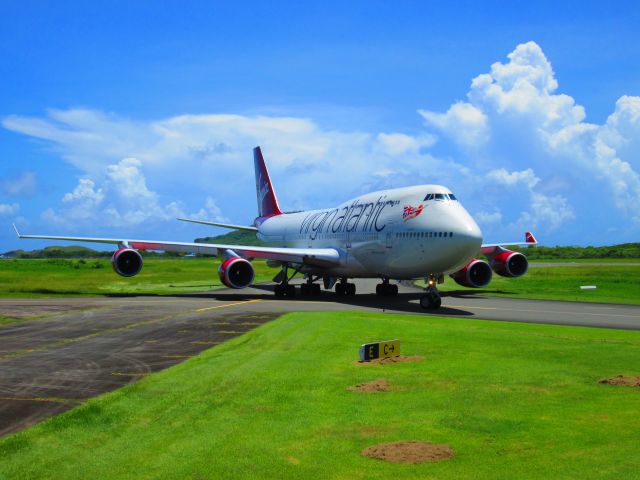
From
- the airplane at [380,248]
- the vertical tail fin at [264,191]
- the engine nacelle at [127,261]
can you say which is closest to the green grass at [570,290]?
the airplane at [380,248]

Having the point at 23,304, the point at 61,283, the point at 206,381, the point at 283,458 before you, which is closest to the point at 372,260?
the point at 23,304

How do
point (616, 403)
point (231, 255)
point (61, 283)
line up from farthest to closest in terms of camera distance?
1. point (61, 283)
2. point (231, 255)
3. point (616, 403)

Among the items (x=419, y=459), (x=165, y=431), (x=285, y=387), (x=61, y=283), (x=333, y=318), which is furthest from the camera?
(x=61, y=283)

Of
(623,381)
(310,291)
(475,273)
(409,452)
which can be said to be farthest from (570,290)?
(409,452)

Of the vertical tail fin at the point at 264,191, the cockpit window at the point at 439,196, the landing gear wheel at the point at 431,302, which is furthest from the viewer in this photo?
the vertical tail fin at the point at 264,191

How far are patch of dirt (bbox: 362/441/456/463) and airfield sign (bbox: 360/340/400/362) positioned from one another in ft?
18.9

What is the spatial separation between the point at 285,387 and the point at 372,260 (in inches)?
907

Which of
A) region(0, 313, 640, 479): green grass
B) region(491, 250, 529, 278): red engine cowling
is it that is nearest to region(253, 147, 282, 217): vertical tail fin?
region(491, 250, 529, 278): red engine cowling

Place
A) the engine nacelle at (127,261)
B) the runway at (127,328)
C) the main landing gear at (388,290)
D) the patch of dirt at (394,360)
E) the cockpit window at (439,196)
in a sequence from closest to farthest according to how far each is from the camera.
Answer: the runway at (127,328) < the patch of dirt at (394,360) < the cockpit window at (439,196) < the main landing gear at (388,290) < the engine nacelle at (127,261)

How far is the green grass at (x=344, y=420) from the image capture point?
25.3ft

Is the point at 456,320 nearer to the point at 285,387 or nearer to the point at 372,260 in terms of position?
the point at 372,260

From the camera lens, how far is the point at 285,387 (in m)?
12.0

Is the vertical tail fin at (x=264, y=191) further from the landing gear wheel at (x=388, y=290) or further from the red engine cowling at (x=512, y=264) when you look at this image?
the red engine cowling at (x=512, y=264)

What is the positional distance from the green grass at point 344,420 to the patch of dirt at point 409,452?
0.54 feet
